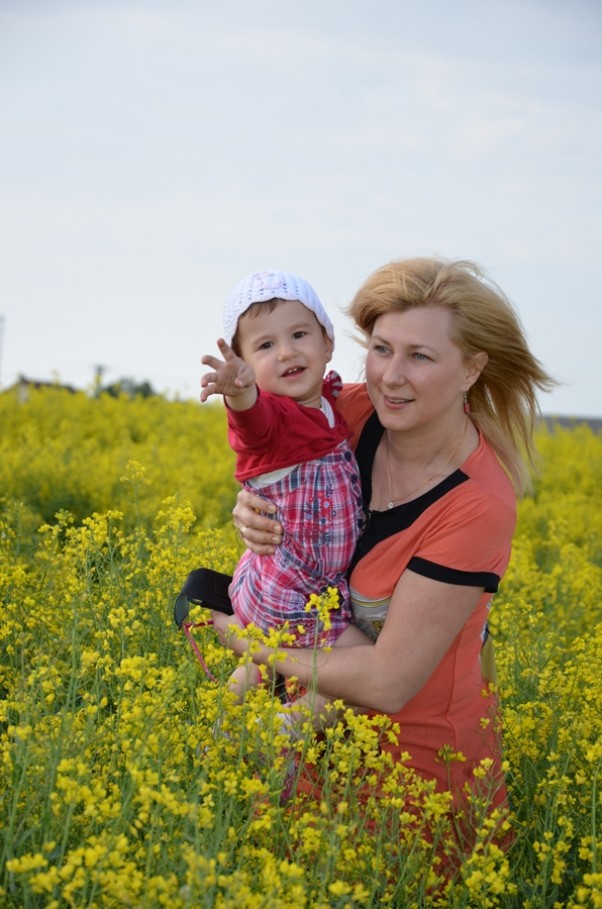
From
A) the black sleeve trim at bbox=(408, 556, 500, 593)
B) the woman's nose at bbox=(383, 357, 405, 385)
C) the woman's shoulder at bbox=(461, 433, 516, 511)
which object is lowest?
the black sleeve trim at bbox=(408, 556, 500, 593)

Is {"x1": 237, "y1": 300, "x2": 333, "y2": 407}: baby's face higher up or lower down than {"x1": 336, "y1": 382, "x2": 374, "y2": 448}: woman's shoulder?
higher up

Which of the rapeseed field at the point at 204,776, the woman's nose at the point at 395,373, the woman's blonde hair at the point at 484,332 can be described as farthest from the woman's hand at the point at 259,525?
the woman's blonde hair at the point at 484,332

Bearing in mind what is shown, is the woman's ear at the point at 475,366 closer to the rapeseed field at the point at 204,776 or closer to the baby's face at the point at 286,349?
the baby's face at the point at 286,349

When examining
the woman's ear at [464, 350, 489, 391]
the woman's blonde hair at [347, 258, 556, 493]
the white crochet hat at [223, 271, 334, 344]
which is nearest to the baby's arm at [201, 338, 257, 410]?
the white crochet hat at [223, 271, 334, 344]

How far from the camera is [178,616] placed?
10.9 feet

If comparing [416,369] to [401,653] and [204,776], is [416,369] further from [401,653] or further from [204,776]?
[204,776]

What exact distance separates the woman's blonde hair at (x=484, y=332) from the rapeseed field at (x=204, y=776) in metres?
0.76

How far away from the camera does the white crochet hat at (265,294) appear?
3.31m

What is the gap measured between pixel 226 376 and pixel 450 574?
2.67 feet

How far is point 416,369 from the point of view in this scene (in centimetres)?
325

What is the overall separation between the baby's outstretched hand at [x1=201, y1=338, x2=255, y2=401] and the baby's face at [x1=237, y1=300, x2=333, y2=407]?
0.32m

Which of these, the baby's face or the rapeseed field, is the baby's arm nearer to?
the baby's face

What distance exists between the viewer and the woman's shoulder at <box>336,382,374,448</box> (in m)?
3.59

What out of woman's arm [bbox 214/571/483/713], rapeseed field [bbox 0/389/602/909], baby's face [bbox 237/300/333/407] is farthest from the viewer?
baby's face [bbox 237/300/333/407]
